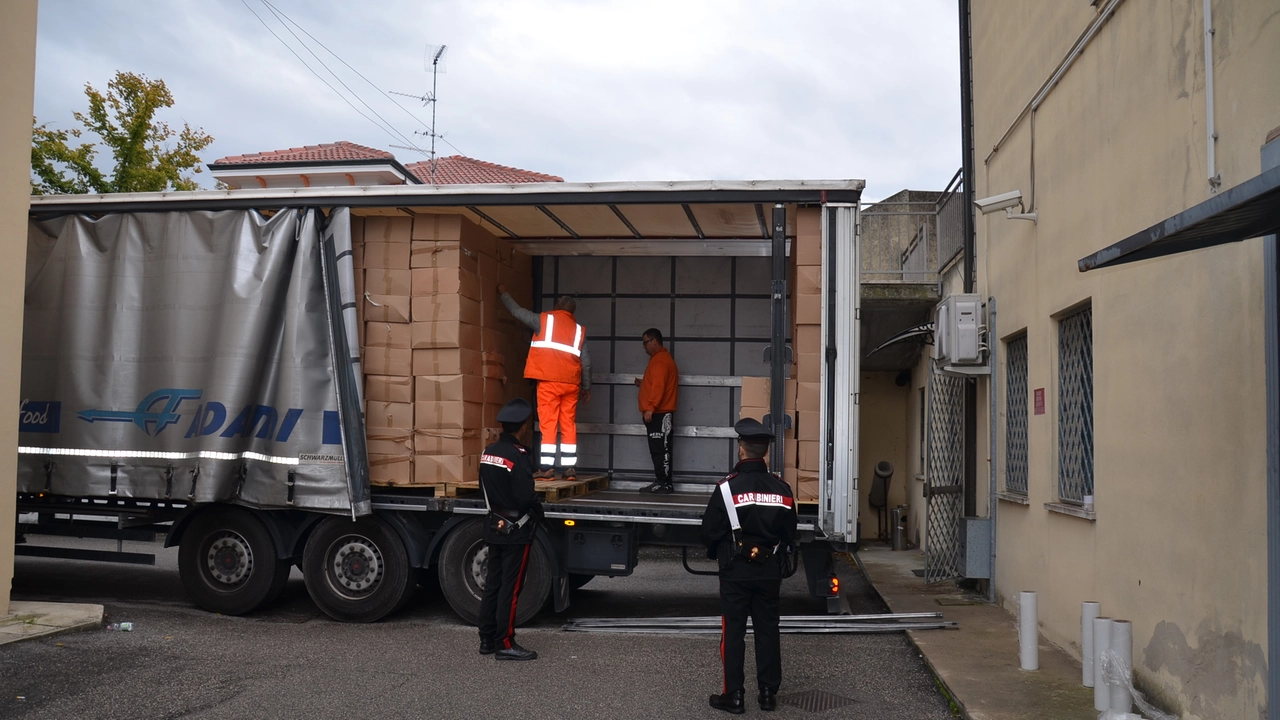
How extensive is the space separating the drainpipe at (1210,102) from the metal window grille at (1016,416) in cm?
365

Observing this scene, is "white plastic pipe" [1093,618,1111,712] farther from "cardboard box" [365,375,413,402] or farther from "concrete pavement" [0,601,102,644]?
"concrete pavement" [0,601,102,644]

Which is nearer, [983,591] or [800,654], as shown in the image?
[800,654]

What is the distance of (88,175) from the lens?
1712cm

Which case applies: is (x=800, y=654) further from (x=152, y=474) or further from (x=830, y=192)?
(x=152, y=474)

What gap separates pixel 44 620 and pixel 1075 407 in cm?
713

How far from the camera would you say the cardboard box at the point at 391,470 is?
7879 mm

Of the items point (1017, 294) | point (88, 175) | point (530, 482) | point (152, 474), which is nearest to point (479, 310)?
point (530, 482)

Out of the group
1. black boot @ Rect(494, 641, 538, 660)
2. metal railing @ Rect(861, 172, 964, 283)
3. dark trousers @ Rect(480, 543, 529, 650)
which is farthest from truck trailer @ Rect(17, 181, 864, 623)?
metal railing @ Rect(861, 172, 964, 283)

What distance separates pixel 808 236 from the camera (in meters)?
7.32

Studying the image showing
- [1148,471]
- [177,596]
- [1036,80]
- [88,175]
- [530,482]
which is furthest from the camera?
[88,175]

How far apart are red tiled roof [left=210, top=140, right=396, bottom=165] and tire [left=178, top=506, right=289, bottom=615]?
29.3ft

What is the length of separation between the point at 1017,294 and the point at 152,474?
678 centimetres

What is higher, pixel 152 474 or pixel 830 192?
pixel 830 192

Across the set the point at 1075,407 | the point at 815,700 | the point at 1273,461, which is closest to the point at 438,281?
the point at 815,700
